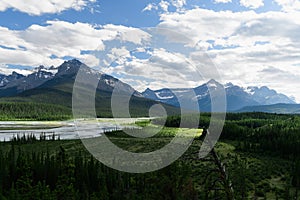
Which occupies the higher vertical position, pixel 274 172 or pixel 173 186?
pixel 173 186

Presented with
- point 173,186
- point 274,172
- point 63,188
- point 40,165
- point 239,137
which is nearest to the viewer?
point 173,186

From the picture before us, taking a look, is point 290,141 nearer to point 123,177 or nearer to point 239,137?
point 239,137

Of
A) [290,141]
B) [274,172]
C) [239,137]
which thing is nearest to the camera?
[274,172]

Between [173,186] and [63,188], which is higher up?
[173,186]

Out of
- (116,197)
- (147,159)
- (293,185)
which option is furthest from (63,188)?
(293,185)

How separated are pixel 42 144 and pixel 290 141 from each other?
67996 mm

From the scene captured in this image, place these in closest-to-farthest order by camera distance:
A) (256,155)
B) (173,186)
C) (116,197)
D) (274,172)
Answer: (173,186), (116,197), (274,172), (256,155)

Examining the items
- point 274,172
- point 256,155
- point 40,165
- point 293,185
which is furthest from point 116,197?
point 256,155

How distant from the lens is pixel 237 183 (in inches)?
2088

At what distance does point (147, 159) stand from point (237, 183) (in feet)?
74.4

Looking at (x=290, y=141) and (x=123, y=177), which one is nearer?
(x=123, y=177)

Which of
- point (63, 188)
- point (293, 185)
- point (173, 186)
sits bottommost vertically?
point (293, 185)

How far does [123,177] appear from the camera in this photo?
176ft

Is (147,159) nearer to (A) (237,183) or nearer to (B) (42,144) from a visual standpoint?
(A) (237,183)
